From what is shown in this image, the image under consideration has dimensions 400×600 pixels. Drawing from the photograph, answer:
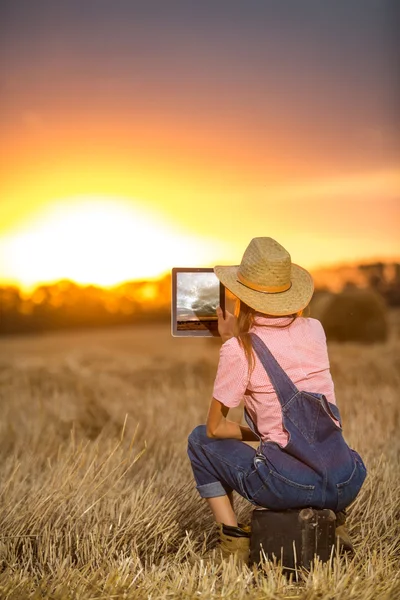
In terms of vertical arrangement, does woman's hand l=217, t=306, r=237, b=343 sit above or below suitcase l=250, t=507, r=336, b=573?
above

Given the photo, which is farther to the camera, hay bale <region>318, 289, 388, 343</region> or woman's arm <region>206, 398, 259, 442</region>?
hay bale <region>318, 289, 388, 343</region>

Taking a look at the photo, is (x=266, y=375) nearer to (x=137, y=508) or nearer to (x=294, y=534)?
(x=294, y=534)

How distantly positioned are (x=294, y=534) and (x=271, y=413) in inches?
12.9

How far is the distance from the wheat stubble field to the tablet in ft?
1.17

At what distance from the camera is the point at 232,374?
2588mm

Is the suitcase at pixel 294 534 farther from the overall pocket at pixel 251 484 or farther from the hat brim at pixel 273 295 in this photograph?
the hat brim at pixel 273 295

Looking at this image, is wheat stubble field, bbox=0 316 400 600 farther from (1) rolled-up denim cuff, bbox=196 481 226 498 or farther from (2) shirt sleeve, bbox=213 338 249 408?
(2) shirt sleeve, bbox=213 338 249 408

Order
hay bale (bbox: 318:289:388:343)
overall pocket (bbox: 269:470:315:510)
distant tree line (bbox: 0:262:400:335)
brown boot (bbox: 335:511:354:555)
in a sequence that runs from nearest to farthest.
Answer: overall pocket (bbox: 269:470:315:510) → brown boot (bbox: 335:511:354:555) → distant tree line (bbox: 0:262:400:335) → hay bale (bbox: 318:289:388:343)

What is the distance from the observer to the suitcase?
2578mm

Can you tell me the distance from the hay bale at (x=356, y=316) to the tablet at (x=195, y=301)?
6.27m

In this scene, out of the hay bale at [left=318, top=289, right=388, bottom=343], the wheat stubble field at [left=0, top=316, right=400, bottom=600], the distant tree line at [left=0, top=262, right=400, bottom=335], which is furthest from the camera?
the hay bale at [left=318, top=289, right=388, bottom=343]

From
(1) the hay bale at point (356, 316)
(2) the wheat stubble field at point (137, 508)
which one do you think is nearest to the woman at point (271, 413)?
(2) the wheat stubble field at point (137, 508)

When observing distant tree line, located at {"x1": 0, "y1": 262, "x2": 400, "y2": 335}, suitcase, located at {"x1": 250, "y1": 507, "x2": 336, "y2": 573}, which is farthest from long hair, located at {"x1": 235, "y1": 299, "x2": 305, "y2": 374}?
distant tree line, located at {"x1": 0, "y1": 262, "x2": 400, "y2": 335}

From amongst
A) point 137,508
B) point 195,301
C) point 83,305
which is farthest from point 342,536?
point 83,305
